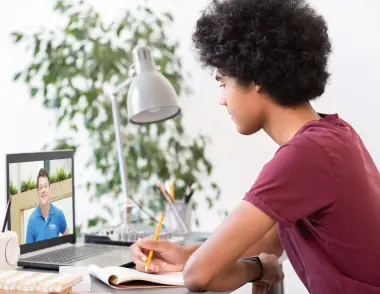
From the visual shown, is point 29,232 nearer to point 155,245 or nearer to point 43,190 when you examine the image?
point 43,190

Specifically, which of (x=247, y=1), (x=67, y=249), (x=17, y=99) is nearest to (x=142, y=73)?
(x=67, y=249)

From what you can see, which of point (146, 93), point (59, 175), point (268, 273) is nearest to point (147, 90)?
point (146, 93)

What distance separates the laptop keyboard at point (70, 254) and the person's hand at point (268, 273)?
17.5 inches


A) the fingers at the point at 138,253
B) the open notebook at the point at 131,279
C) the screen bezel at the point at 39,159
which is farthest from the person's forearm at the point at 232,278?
the screen bezel at the point at 39,159

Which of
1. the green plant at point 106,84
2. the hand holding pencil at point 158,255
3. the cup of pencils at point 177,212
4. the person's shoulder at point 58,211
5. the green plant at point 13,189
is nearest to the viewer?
the hand holding pencil at point 158,255

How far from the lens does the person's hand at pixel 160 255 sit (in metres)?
1.34

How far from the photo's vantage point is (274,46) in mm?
1160

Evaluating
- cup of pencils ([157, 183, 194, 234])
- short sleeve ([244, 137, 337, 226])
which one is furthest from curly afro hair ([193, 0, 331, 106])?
cup of pencils ([157, 183, 194, 234])

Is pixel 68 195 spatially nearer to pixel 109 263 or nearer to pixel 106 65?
pixel 109 263

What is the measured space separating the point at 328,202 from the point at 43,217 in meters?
0.81

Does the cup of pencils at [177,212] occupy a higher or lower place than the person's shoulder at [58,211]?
lower

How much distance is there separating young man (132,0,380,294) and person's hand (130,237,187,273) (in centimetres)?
16

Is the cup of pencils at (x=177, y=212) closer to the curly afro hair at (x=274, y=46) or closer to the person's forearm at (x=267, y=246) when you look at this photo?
the person's forearm at (x=267, y=246)

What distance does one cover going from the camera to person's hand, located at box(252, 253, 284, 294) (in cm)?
136
